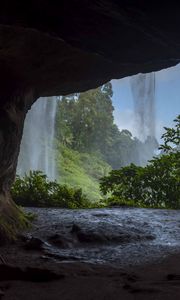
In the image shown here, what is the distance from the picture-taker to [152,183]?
42.9 feet

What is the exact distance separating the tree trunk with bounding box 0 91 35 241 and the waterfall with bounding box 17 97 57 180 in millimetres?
22233

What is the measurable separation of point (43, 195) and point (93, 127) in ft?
76.1

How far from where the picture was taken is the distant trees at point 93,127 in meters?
34.0

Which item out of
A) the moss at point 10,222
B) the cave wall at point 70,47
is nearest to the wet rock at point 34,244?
the moss at point 10,222

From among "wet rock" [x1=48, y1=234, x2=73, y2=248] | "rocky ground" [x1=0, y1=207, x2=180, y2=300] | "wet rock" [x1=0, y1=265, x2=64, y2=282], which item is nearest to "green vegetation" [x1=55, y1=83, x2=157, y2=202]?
"wet rock" [x1=48, y1=234, x2=73, y2=248]

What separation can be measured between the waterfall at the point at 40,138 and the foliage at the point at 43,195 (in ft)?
54.5

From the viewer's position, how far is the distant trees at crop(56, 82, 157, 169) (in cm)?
3403

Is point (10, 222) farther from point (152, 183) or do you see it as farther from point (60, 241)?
point (152, 183)

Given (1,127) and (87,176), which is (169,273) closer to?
(1,127)

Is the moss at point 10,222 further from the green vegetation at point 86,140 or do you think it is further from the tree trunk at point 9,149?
the green vegetation at point 86,140

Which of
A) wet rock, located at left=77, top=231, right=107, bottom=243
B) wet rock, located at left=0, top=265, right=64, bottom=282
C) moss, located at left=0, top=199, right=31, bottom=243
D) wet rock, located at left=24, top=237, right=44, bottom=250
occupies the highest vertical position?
moss, located at left=0, top=199, right=31, bottom=243

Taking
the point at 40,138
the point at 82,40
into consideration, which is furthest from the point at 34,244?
the point at 40,138

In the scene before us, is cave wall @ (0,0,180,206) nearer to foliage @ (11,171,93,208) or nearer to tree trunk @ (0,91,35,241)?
tree trunk @ (0,91,35,241)

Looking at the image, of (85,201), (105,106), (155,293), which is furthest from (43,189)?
(105,106)
